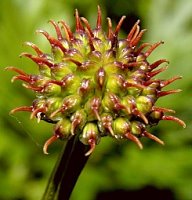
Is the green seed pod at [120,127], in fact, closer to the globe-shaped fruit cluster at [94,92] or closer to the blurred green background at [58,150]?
the globe-shaped fruit cluster at [94,92]

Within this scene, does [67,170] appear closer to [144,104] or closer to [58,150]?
[144,104]

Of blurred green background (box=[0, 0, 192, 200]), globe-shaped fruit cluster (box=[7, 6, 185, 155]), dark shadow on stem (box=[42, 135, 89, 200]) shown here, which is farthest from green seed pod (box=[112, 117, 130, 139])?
blurred green background (box=[0, 0, 192, 200])

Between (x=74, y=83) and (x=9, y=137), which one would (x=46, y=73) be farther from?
(x=9, y=137)

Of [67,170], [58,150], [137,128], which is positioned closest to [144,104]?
[137,128]

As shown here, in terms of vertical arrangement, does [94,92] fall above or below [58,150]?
above

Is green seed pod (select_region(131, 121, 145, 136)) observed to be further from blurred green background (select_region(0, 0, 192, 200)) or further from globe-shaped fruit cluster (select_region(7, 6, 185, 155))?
blurred green background (select_region(0, 0, 192, 200))

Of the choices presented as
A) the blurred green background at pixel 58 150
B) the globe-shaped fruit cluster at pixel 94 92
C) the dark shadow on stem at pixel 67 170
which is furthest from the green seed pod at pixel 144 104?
the blurred green background at pixel 58 150
